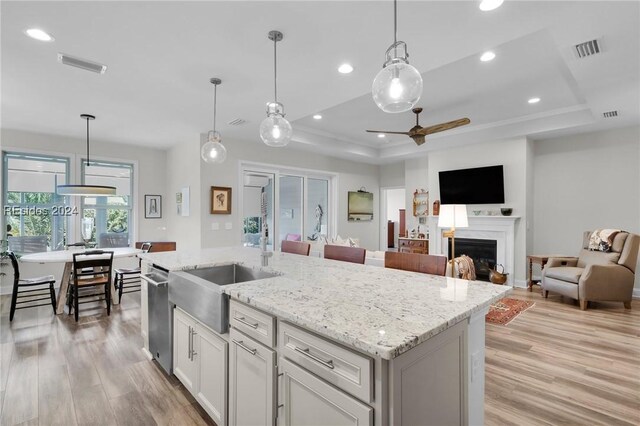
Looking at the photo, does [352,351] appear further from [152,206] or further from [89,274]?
[152,206]

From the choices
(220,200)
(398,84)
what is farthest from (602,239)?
(220,200)

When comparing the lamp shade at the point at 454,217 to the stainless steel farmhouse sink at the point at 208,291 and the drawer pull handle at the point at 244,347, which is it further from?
the drawer pull handle at the point at 244,347

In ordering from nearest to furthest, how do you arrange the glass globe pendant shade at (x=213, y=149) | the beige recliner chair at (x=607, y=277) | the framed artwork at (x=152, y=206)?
the glass globe pendant shade at (x=213, y=149) < the beige recliner chair at (x=607, y=277) < the framed artwork at (x=152, y=206)

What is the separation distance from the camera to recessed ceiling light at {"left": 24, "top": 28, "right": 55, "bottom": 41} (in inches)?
91.0

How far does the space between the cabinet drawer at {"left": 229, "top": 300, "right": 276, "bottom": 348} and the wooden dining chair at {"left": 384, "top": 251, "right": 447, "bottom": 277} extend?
1219 millimetres

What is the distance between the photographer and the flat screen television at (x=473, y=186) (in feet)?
18.5

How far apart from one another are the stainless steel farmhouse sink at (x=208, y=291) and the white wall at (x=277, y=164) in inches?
112

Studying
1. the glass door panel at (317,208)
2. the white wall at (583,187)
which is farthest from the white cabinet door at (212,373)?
the white wall at (583,187)

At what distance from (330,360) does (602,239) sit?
5267 mm

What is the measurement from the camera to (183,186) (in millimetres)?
5785

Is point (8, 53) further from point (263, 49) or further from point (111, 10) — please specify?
point (263, 49)

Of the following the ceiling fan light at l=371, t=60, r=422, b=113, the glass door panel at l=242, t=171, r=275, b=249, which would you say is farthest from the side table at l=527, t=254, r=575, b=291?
the ceiling fan light at l=371, t=60, r=422, b=113

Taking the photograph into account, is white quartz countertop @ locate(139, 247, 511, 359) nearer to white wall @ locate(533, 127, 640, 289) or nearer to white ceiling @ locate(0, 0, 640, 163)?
white ceiling @ locate(0, 0, 640, 163)

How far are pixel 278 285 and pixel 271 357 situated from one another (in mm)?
447
